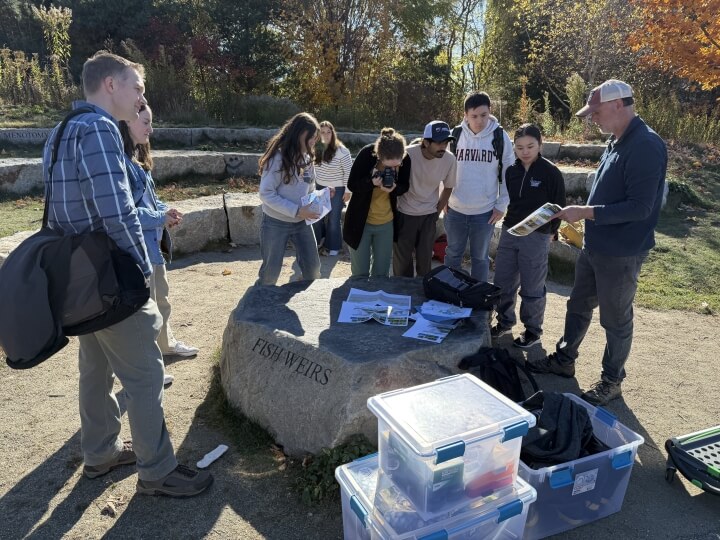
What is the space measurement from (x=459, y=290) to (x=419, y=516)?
1921 millimetres

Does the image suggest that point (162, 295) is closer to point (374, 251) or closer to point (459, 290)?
point (374, 251)

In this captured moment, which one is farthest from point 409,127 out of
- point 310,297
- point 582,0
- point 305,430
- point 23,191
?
point 305,430

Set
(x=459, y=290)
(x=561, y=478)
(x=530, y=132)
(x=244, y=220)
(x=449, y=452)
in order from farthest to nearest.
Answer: (x=244, y=220) → (x=530, y=132) → (x=459, y=290) → (x=561, y=478) → (x=449, y=452)

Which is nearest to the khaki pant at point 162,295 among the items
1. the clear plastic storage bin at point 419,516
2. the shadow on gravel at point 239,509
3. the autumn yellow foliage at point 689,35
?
the shadow on gravel at point 239,509

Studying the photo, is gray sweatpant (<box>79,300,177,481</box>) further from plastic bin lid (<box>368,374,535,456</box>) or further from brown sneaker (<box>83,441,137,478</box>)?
plastic bin lid (<box>368,374,535,456</box>)

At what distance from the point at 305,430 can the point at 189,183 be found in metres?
6.71

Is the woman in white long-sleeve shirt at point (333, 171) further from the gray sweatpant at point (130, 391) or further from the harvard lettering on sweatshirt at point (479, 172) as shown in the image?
the gray sweatpant at point (130, 391)

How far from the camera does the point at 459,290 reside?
12.4 ft

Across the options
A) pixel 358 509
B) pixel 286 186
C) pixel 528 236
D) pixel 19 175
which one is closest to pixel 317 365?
pixel 358 509

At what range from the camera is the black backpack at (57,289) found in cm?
220

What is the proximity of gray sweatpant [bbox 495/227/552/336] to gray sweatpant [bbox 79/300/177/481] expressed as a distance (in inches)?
109

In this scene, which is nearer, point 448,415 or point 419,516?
point 419,516

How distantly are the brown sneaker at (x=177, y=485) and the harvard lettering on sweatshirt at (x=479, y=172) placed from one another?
9.69 ft

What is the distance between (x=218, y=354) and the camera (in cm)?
429
